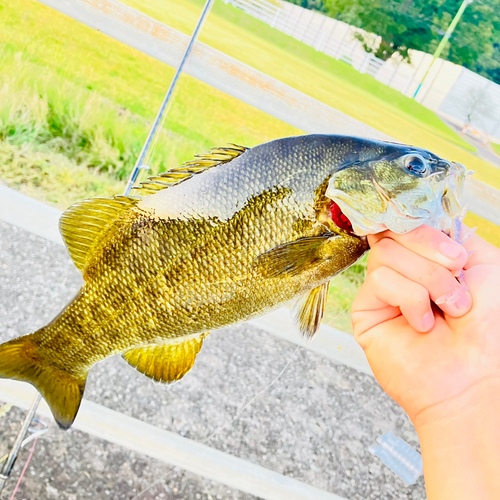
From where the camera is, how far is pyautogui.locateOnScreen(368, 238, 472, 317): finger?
575 millimetres

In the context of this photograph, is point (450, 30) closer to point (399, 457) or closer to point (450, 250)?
point (450, 250)

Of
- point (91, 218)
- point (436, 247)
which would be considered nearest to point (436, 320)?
point (436, 247)

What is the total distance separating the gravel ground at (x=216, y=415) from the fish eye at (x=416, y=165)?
44.6 inches

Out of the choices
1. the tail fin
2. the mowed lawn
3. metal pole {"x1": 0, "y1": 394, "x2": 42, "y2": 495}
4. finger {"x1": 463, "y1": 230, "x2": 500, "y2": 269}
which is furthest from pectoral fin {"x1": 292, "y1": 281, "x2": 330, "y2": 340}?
the mowed lawn

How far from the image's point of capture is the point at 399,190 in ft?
1.96

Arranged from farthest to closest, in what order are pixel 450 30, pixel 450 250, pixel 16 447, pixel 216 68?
pixel 216 68 → pixel 450 30 → pixel 16 447 → pixel 450 250

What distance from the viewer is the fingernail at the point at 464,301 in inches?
23.6

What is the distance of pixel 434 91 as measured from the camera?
155 centimetres

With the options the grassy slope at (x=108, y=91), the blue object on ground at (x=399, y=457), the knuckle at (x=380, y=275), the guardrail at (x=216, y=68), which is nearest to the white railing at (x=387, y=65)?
the guardrail at (x=216, y=68)

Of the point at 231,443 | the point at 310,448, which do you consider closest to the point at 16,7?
the point at 231,443

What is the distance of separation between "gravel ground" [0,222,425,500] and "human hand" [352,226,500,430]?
0.92m

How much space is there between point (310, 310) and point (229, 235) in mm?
199

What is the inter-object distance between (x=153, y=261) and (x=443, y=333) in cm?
47

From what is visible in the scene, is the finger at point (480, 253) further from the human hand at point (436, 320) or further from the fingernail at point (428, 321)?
the fingernail at point (428, 321)
